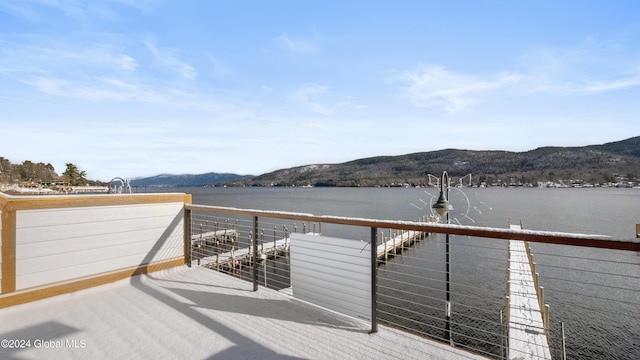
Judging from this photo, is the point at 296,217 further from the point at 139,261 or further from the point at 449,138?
the point at 449,138

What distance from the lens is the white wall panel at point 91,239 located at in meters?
3.02

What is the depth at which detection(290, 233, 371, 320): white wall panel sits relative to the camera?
2494 millimetres

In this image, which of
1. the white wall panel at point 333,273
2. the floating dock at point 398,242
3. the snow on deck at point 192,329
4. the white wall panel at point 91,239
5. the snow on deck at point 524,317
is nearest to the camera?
the snow on deck at point 192,329

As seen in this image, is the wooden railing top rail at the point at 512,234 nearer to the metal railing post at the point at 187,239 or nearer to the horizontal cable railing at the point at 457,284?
the horizontal cable railing at the point at 457,284

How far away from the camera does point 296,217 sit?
2.87 meters

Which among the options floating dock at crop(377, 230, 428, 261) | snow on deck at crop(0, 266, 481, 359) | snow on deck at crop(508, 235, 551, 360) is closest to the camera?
snow on deck at crop(0, 266, 481, 359)

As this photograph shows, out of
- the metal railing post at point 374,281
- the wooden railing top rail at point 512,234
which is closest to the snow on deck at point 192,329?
the metal railing post at point 374,281

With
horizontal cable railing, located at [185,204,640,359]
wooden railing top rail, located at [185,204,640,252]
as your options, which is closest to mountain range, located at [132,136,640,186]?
horizontal cable railing, located at [185,204,640,359]

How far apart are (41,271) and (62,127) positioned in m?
7.37

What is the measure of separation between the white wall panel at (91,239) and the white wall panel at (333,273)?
1937 mm

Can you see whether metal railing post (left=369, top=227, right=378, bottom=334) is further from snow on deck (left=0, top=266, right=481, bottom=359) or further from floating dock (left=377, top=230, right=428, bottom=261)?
floating dock (left=377, top=230, right=428, bottom=261)

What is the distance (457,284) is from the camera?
4.22 metres

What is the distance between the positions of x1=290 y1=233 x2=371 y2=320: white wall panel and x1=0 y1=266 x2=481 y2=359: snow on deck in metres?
0.11

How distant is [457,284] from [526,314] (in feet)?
14.4
